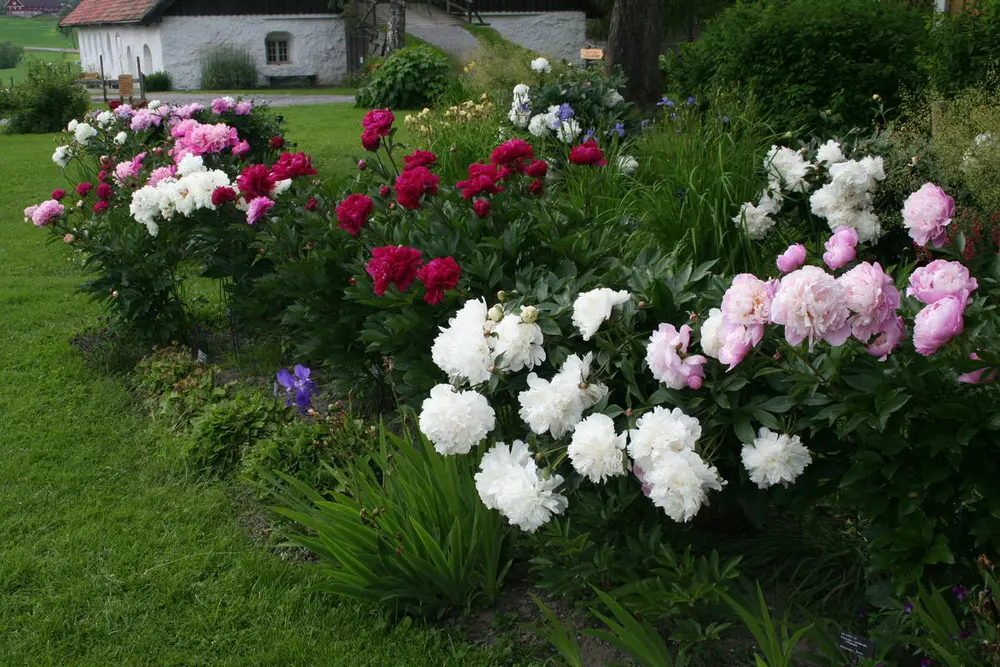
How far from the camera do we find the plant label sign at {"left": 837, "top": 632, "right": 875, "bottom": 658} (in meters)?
2.28

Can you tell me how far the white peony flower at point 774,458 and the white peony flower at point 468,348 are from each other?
2.31 ft

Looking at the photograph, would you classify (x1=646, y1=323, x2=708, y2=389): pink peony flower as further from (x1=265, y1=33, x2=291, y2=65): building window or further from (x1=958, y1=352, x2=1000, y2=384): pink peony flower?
(x1=265, y1=33, x2=291, y2=65): building window

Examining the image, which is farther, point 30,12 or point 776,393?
point 30,12

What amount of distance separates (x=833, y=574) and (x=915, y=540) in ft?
2.18

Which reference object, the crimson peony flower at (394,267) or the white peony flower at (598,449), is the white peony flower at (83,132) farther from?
the white peony flower at (598,449)

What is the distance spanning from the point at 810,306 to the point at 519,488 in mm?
814

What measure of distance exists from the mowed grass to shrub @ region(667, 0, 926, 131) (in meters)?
4.85

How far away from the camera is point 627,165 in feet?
18.5

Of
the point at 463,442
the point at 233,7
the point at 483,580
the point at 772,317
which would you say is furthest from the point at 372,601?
the point at 233,7

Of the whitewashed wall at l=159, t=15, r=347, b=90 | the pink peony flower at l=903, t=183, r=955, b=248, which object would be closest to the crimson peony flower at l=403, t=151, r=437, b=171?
the pink peony flower at l=903, t=183, r=955, b=248

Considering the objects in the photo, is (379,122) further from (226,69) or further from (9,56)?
(9,56)

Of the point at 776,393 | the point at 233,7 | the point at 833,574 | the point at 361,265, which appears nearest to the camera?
the point at 776,393

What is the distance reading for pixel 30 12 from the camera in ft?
282

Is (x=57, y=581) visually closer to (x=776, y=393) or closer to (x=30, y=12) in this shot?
(x=776, y=393)
